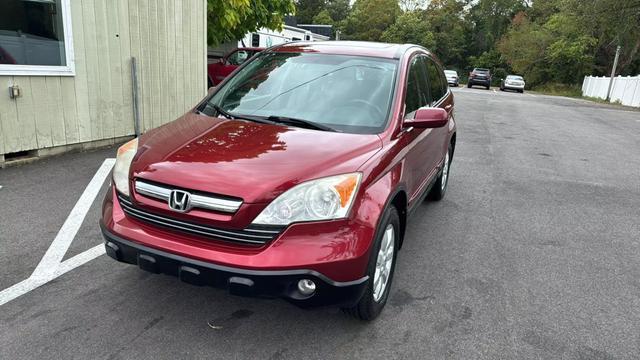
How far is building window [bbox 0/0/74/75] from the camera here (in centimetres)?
612

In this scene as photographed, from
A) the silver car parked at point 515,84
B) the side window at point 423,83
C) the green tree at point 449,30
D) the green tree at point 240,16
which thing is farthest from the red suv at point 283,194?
the green tree at point 449,30

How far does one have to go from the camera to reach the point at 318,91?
3777mm

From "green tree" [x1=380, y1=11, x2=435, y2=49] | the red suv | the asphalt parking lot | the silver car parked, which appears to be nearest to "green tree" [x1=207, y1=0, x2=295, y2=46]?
the asphalt parking lot

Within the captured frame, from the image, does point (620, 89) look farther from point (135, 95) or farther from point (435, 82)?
point (135, 95)

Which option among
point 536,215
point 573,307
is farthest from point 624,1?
point 573,307

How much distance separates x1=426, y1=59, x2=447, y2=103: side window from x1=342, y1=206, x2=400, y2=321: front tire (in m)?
2.08

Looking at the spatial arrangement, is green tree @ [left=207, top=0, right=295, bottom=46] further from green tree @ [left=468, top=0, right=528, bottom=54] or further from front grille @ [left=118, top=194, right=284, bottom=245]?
green tree @ [left=468, top=0, right=528, bottom=54]

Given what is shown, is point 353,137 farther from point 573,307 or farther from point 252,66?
point 573,307

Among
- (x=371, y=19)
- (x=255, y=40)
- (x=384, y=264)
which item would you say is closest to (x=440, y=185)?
(x=384, y=264)

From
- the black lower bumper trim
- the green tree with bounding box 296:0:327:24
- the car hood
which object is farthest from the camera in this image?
the green tree with bounding box 296:0:327:24

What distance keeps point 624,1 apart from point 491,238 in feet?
85.3

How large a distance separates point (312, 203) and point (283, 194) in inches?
6.4

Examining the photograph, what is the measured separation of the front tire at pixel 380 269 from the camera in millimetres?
2867

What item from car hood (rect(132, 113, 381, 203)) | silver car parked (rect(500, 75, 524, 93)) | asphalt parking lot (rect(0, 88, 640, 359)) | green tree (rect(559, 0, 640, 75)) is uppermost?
green tree (rect(559, 0, 640, 75))
